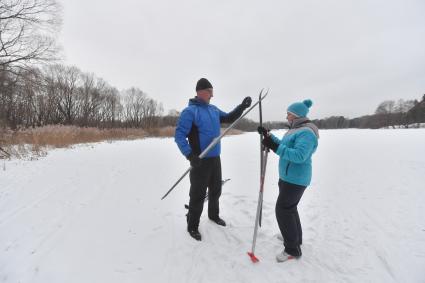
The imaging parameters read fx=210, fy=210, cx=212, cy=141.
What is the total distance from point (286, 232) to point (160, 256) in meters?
1.59

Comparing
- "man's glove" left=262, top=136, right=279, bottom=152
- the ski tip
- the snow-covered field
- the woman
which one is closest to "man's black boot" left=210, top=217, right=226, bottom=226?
the snow-covered field

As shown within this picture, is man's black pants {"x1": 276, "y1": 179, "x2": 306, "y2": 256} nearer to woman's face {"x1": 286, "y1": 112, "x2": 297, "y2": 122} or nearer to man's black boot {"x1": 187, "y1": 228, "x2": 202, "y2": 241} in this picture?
woman's face {"x1": 286, "y1": 112, "x2": 297, "y2": 122}

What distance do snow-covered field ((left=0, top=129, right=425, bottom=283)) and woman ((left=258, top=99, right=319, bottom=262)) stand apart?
26 cm

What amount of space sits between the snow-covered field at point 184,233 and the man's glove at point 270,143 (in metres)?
1.35

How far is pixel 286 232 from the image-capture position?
8.38 feet

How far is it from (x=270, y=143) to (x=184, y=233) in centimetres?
184

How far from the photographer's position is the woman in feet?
7.80

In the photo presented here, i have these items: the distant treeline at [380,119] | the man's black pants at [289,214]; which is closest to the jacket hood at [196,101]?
the man's black pants at [289,214]

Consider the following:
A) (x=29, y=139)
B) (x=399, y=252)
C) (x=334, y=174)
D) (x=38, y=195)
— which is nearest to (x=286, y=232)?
(x=399, y=252)

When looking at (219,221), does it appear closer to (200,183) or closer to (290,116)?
(200,183)

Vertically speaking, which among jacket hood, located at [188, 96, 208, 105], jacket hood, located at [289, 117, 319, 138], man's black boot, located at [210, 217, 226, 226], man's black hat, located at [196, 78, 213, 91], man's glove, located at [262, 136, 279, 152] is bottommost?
man's black boot, located at [210, 217, 226, 226]

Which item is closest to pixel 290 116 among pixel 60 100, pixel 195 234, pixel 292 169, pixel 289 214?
pixel 292 169

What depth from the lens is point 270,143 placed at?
2.55 m

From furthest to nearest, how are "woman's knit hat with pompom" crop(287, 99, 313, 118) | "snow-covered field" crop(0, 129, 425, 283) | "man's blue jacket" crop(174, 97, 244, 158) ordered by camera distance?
"man's blue jacket" crop(174, 97, 244, 158)
"woman's knit hat with pompom" crop(287, 99, 313, 118)
"snow-covered field" crop(0, 129, 425, 283)
